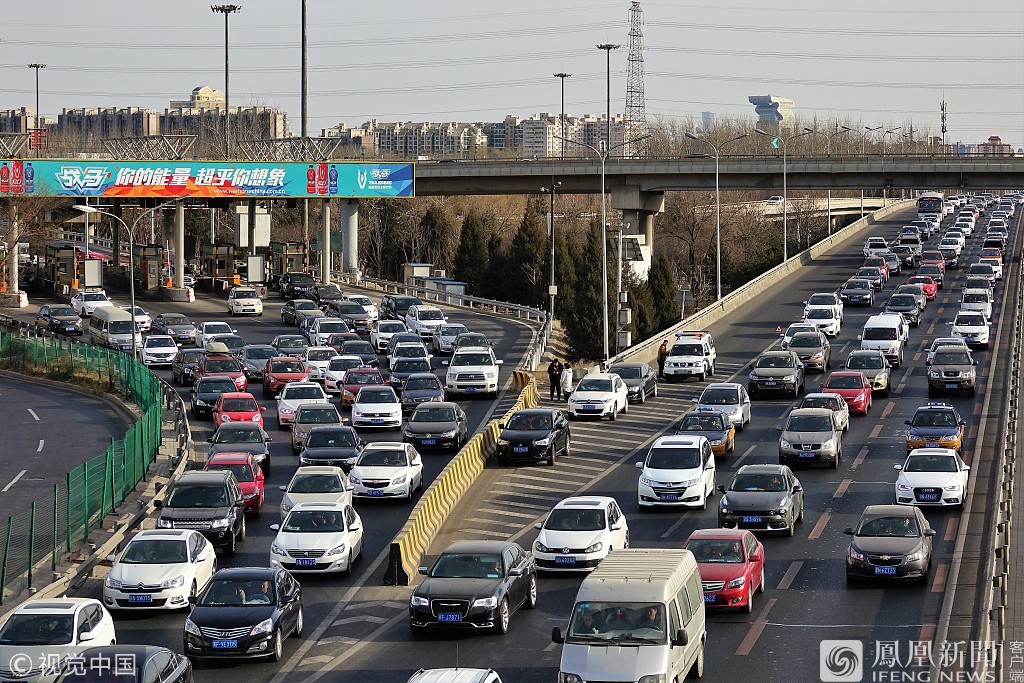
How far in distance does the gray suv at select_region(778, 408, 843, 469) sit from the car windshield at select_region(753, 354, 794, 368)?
10.6 meters

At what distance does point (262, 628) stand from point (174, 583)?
3402 mm

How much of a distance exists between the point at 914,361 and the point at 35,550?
37357mm

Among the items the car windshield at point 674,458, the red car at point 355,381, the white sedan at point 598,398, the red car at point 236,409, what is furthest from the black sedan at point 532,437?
the red car at point 355,381

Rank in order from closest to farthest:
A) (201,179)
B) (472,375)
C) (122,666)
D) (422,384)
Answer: (122,666), (422,384), (472,375), (201,179)

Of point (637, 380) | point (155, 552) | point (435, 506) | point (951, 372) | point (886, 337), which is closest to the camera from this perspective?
point (155, 552)

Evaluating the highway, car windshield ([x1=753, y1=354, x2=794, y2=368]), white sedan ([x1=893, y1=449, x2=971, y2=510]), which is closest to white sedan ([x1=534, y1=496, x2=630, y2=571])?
white sedan ([x1=893, y1=449, x2=971, y2=510])

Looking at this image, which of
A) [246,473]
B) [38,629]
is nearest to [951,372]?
[246,473]

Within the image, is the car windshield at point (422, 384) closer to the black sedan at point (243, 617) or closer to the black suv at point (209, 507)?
the black suv at point (209, 507)

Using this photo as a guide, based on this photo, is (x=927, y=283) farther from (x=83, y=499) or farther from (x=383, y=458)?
(x=83, y=499)

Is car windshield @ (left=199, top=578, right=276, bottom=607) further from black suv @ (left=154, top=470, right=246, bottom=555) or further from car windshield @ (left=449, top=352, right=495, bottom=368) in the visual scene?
car windshield @ (left=449, top=352, right=495, bottom=368)

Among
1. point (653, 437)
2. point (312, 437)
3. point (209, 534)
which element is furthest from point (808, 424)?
point (209, 534)

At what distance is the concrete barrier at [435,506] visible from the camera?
1072 inches

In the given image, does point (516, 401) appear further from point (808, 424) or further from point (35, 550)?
point (35, 550)

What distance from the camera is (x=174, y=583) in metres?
24.6
